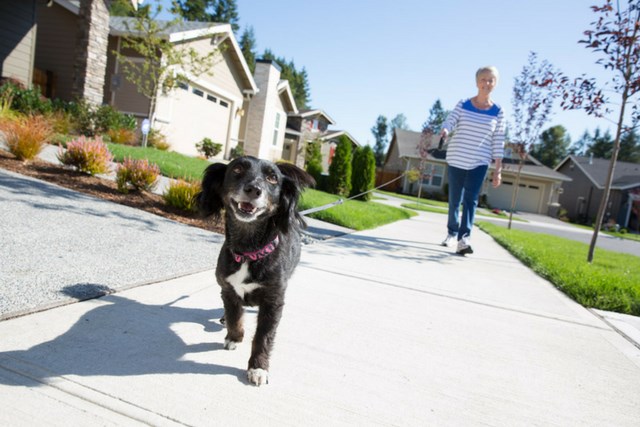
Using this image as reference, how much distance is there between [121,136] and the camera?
471 inches

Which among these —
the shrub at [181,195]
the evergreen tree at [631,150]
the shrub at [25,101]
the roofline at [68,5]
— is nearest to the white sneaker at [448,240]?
the shrub at [181,195]

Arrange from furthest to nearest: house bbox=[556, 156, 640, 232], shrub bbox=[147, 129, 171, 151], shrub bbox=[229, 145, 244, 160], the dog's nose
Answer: house bbox=[556, 156, 640, 232] → shrub bbox=[229, 145, 244, 160] → shrub bbox=[147, 129, 171, 151] → the dog's nose

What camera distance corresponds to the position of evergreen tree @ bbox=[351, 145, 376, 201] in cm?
1714

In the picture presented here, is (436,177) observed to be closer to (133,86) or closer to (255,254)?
(133,86)

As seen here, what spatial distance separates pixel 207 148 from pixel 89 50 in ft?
20.4

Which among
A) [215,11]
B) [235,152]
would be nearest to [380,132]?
[215,11]

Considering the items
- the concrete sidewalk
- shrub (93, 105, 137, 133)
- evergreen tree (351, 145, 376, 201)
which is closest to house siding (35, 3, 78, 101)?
Result: shrub (93, 105, 137, 133)

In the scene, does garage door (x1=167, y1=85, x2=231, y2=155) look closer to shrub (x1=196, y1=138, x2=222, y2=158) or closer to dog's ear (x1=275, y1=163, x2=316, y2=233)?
shrub (x1=196, y1=138, x2=222, y2=158)

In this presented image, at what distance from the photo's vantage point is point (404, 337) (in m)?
2.61

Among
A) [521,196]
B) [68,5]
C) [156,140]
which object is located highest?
[68,5]

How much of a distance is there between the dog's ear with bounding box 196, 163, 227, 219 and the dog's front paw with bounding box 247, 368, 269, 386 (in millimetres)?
1127

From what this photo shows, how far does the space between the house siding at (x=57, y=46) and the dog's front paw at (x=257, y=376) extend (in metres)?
18.0

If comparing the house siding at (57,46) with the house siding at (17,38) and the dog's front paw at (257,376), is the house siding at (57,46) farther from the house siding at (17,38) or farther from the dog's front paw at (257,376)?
the dog's front paw at (257,376)

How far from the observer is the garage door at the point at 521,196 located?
37406 millimetres
